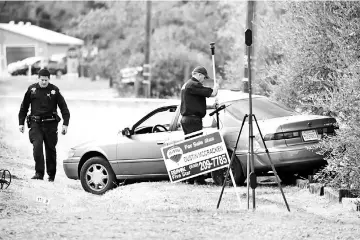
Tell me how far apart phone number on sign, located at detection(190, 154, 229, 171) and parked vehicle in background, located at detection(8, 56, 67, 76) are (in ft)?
89.7

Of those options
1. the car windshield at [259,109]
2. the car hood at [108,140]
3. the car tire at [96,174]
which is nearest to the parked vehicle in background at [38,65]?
the car hood at [108,140]

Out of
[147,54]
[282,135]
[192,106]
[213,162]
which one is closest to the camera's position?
[213,162]

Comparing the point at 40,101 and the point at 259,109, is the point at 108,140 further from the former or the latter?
the point at 259,109

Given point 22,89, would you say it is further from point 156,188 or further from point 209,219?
point 209,219

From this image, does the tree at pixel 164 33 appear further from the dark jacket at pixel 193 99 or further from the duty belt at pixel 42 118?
the dark jacket at pixel 193 99

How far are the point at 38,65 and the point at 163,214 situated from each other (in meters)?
34.6

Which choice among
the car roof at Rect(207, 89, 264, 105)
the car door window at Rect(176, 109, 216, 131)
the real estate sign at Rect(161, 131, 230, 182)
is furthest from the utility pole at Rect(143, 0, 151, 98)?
the real estate sign at Rect(161, 131, 230, 182)

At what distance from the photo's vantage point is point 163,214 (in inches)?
382

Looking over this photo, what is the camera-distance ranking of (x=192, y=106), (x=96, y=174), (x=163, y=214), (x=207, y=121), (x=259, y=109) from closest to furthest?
1. (x=163, y=214)
2. (x=192, y=106)
3. (x=259, y=109)
4. (x=207, y=121)
5. (x=96, y=174)

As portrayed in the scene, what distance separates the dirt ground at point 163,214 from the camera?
28.1 feet

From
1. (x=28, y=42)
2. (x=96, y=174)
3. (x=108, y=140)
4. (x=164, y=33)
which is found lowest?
(x=96, y=174)

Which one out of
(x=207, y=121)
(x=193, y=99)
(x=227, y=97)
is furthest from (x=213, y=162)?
(x=227, y=97)

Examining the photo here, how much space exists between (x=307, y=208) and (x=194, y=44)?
33892 mm

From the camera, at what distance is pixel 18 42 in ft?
135
